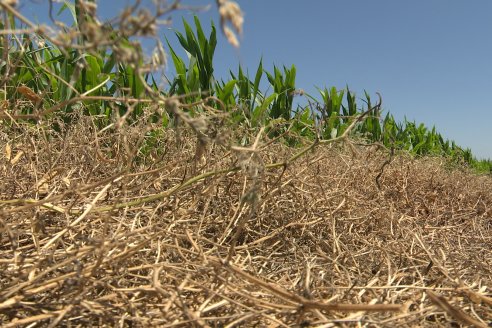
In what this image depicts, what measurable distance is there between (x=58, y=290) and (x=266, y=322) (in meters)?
0.35

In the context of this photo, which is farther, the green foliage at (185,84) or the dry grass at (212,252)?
the green foliage at (185,84)

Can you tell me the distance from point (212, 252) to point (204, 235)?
5.9 inches

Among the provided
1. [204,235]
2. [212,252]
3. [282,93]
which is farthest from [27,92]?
[282,93]

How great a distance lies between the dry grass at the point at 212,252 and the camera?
2.48 feet

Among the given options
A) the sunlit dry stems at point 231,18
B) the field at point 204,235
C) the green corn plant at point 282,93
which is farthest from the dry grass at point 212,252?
the green corn plant at point 282,93

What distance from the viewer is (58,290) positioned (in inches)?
30.6

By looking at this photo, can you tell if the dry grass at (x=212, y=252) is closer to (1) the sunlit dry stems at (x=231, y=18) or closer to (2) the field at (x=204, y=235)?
(2) the field at (x=204, y=235)

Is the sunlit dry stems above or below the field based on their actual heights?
above

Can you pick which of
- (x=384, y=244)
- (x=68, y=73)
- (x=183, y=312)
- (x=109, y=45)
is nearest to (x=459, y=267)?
(x=384, y=244)

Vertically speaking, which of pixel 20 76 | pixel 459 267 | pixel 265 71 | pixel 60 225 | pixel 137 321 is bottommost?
pixel 137 321

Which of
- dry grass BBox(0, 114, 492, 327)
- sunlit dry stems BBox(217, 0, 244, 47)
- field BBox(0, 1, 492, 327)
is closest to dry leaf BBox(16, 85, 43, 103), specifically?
field BBox(0, 1, 492, 327)

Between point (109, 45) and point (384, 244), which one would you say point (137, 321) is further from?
point (384, 244)

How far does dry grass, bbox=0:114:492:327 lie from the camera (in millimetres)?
756

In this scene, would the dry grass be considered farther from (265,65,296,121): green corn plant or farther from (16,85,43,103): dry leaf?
(265,65,296,121): green corn plant
